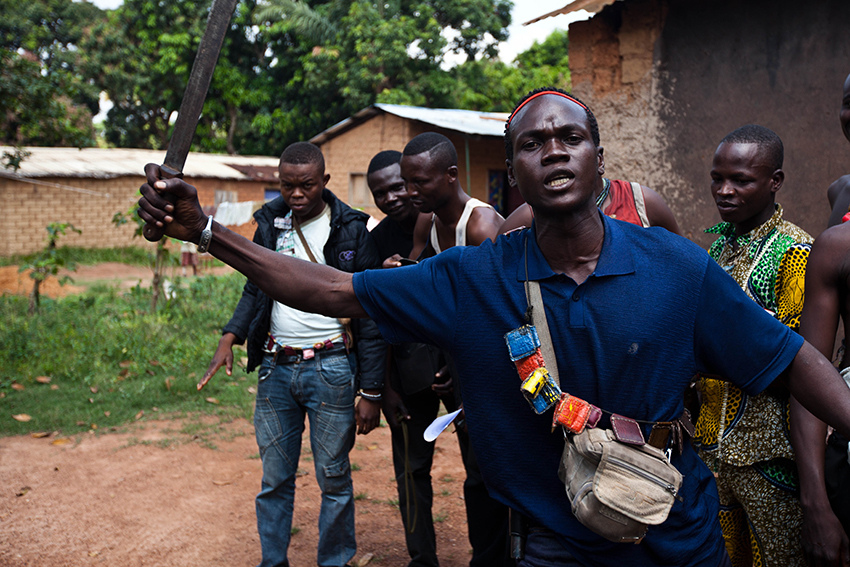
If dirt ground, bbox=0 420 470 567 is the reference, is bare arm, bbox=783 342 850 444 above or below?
above

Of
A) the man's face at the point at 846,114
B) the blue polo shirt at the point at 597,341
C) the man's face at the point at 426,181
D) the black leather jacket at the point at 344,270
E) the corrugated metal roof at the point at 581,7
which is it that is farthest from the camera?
the corrugated metal roof at the point at 581,7

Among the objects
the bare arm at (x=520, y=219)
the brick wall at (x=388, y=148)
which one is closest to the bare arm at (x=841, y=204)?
the bare arm at (x=520, y=219)

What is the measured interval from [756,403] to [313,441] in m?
1.97

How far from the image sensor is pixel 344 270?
3242 mm

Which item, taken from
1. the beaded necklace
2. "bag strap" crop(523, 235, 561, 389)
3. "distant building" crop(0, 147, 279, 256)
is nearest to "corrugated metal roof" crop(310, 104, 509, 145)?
"distant building" crop(0, 147, 279, 256)

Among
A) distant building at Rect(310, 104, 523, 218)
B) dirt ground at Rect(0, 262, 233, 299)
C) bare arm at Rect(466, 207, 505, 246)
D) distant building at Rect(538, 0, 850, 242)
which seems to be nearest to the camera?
bare arm at Rect(466, 207, 505, 246)

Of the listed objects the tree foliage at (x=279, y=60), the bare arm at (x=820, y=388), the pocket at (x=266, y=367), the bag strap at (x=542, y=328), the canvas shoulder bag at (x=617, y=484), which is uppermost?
the tree foliage at (x=279, y=60)

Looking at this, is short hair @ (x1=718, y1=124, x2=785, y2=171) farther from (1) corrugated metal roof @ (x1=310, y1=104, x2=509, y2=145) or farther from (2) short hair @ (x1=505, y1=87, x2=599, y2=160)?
(1) corrugated metal roof @ (x1=310, y1=104, x2=509, y2=145)

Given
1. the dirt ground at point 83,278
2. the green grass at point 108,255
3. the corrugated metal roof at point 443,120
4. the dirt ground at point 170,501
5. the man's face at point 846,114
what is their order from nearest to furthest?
the man's face at point 846,114, the dirt ground at point 170,501, the corrugated metal roof at point 443,120, the dirt ground at point 83,278, the green grass at point 108,255

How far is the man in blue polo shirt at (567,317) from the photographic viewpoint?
156 cm

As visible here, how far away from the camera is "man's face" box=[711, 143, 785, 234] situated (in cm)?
240

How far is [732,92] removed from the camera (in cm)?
450

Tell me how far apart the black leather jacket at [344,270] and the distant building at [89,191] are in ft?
42.4

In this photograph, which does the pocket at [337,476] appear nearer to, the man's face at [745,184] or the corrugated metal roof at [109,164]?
the man's face at [745,184]
